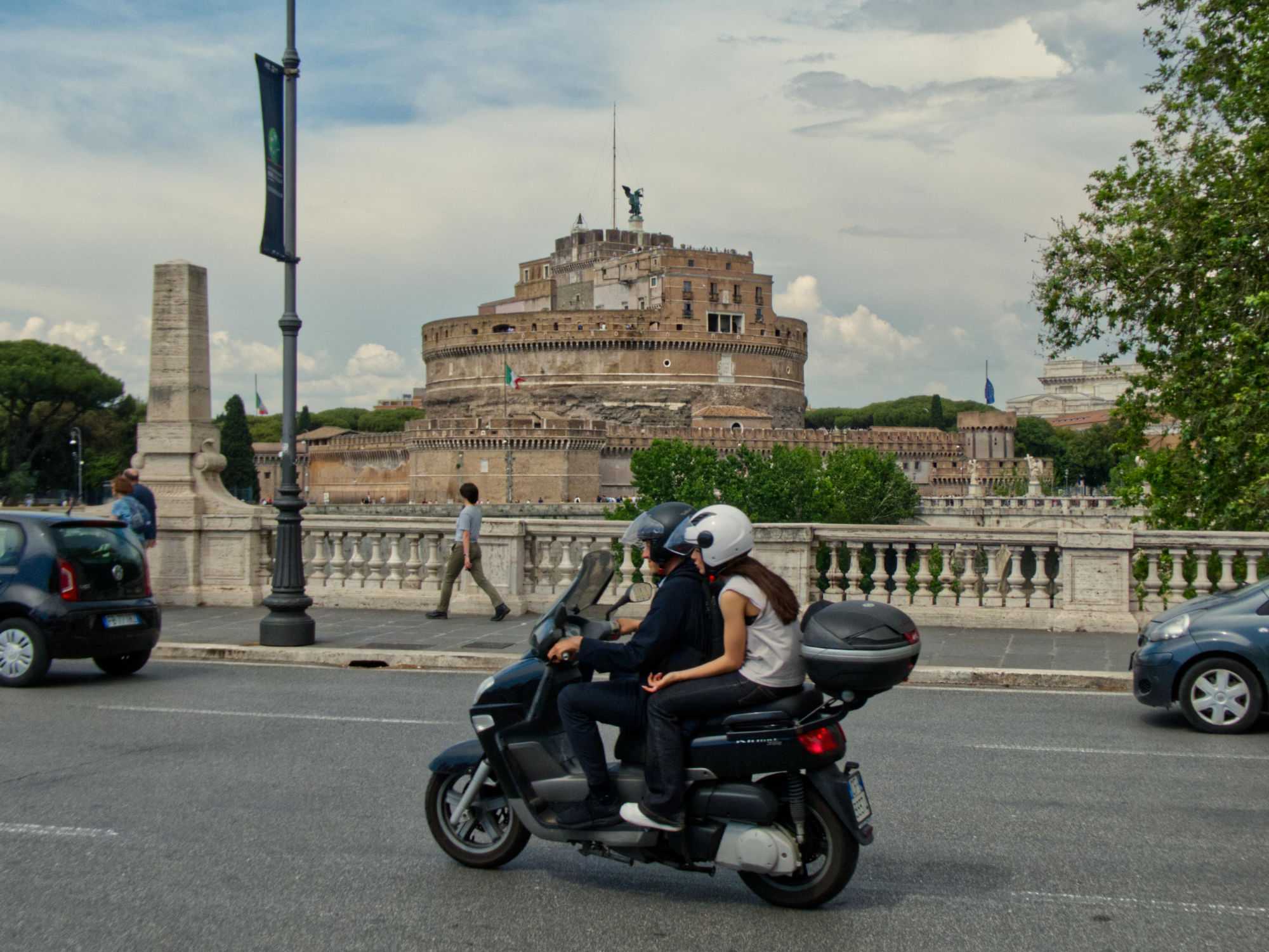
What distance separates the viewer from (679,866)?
16.8 feet

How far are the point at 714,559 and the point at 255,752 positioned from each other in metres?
3.91

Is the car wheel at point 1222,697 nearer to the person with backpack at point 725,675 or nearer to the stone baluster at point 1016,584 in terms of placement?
the person with backpack at point 725,675

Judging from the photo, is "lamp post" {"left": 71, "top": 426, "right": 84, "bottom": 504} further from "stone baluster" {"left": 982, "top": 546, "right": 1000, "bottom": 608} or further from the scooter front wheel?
the scooter front wheel

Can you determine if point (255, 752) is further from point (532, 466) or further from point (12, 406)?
point (532, 466)

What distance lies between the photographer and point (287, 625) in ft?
40.4

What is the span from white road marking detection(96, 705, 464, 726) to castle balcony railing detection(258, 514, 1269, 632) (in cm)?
423

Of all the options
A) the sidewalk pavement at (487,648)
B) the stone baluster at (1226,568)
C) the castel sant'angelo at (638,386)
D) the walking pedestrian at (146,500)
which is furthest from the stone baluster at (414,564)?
the castel sant'angelo at (638,386)

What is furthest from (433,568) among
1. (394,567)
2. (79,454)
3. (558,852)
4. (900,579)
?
(79,454)

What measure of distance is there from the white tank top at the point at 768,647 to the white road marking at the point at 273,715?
406 cm

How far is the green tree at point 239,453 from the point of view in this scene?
95250mm

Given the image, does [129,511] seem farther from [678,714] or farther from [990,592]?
[678,714]

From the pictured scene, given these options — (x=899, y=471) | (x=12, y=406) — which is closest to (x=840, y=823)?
(x=12, y=406)

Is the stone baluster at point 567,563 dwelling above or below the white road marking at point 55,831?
above

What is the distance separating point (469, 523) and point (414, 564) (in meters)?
1.84
